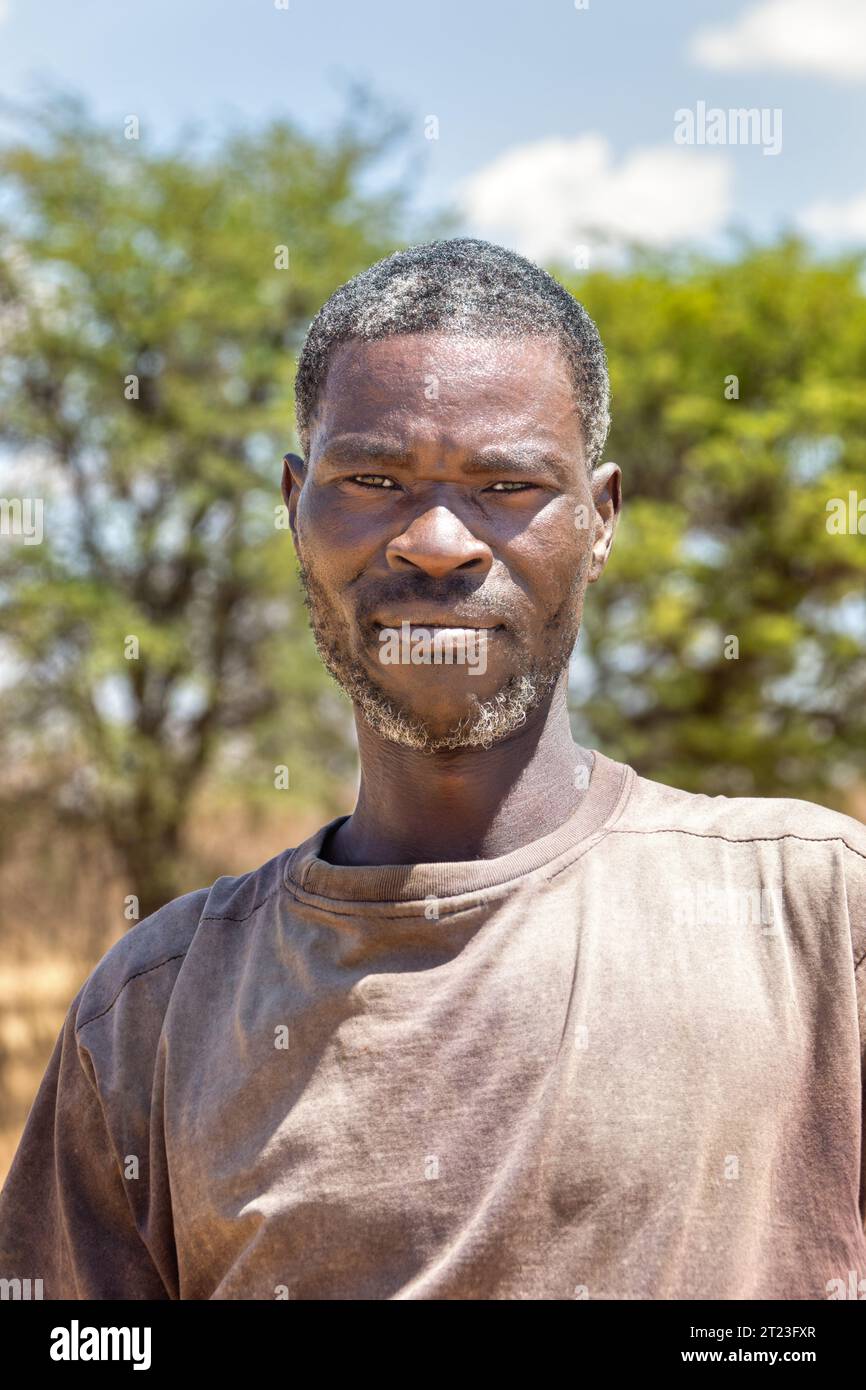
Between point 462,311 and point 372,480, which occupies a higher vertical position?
point 462,311

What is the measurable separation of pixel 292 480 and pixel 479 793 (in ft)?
1.79

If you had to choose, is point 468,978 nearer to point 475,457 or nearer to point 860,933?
point 860,933

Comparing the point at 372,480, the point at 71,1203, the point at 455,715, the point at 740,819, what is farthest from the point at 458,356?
the point at 71,1203

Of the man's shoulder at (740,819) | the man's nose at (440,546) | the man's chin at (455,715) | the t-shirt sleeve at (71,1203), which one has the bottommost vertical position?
the t-shirt sleeve at (71,1203)

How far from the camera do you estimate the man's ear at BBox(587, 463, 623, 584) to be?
1.92 m

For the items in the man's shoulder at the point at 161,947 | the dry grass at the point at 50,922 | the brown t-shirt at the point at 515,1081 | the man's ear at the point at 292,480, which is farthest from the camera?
the dry grass at the point at 50,922

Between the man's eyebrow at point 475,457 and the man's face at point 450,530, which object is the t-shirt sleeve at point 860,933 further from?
the man's eyebrow at point 475,457

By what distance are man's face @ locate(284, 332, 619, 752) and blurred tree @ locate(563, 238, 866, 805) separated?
10.5m

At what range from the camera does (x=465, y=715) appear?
1.75 meters

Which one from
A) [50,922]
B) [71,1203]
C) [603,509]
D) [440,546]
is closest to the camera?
[440,546]

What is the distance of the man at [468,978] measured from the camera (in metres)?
1.54

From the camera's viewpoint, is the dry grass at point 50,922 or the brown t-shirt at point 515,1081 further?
Answer: the dry grass at point 50,922

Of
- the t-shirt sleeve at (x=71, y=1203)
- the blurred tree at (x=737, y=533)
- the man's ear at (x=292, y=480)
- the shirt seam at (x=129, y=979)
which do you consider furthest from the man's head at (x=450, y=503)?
the blurred tree at (x=737, y=533)

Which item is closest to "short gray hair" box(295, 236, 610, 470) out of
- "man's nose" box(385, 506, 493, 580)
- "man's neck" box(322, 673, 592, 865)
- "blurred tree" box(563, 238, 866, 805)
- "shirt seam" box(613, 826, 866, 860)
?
"man's nose" box(385, 506, 493, 580)
